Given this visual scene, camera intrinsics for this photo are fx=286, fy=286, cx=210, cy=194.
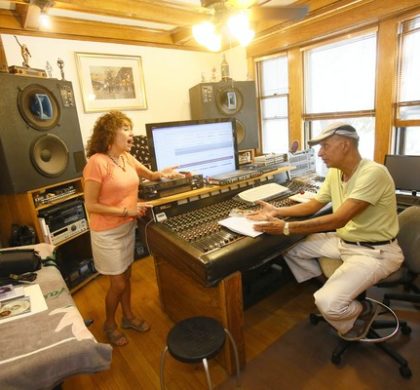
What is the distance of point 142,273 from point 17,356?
1775 mm

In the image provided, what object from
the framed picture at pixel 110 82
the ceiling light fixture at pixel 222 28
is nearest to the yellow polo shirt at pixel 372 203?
the ceiling light fixture at pixel 222 28

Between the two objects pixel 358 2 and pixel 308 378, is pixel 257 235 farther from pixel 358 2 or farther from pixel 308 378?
pixel 358 2

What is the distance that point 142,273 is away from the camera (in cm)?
266

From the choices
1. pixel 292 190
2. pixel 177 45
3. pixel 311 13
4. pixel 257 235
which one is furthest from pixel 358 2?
pixel 257 235

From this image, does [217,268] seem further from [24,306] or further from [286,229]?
[24,306]

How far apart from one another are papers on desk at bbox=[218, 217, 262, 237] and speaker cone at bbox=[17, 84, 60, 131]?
5.02ft

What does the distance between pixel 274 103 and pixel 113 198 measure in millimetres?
2603

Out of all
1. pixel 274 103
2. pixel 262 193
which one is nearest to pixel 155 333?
pixel 262 193

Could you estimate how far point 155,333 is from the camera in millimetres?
1859

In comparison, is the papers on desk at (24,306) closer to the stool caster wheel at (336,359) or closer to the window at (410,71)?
the stool caster wheel at (336,359)

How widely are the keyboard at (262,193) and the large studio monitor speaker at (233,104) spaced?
46.3 inches

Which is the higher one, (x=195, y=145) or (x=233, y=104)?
(x=233, y=104)

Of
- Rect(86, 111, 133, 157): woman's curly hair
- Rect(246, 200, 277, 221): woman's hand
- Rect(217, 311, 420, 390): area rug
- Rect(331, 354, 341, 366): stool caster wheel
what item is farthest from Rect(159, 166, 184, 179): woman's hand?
Rect(331, 354, 341, 366): stool caster wheel

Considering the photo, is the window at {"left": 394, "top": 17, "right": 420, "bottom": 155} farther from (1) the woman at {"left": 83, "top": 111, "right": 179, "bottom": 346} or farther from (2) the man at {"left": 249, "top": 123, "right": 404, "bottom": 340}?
(1) the woman at {"left": 83, "top": 111, "right": 179, "bottom": 346}
